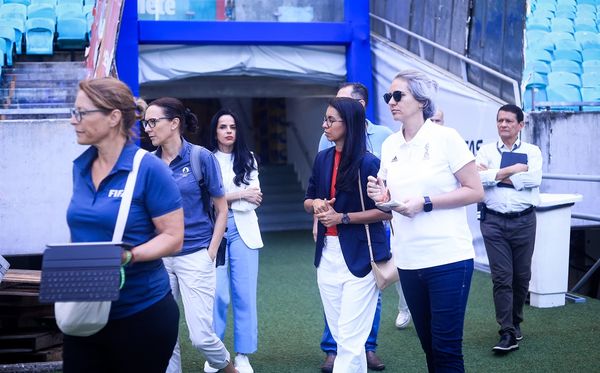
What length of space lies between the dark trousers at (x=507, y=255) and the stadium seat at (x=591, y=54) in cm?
649

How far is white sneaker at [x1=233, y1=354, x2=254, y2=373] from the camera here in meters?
5.64

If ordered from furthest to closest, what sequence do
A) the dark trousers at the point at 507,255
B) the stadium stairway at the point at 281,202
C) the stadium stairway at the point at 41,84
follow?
the stadium stairway at the point at 281,202 < the stadium stairway at the point at 41,84 < the dark trousers at the point at 507,255

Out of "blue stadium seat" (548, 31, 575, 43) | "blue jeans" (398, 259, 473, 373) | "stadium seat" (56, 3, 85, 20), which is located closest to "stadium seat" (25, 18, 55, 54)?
"stadium seat" (56, 3, 85, 20)

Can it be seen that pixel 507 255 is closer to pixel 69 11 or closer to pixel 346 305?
pixel 346 305

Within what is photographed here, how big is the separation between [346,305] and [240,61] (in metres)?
8.58

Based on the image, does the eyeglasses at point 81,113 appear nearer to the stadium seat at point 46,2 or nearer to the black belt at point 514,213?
the black belt at point 514,213

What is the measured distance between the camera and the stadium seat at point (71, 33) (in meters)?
11.7

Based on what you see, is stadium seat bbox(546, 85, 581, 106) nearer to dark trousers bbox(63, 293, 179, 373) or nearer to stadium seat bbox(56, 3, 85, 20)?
stadium seat bbox(56, 3, 85, 20)

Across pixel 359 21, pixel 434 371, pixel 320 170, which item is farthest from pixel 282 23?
pixel 434 371

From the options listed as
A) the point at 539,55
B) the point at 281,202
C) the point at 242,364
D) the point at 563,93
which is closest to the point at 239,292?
the point at 242,364

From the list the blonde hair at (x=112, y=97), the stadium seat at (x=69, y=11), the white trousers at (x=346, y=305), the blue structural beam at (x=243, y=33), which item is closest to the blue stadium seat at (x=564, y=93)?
the blue structural beam at (x=243, y=33)

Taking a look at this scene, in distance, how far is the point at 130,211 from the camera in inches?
121

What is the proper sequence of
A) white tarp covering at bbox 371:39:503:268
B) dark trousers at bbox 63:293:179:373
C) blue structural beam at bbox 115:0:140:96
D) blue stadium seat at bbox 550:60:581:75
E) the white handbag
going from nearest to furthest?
1. the white handbag
2. dark trousers at bbox 63:293:179:373
3. white tarp covering at bbox 371:39:503:268
4. blue stadium seat at bbox 550:60:581:75
5. blue structural beam at bbox 115:0:140:96

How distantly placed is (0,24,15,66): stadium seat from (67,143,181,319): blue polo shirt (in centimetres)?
869
